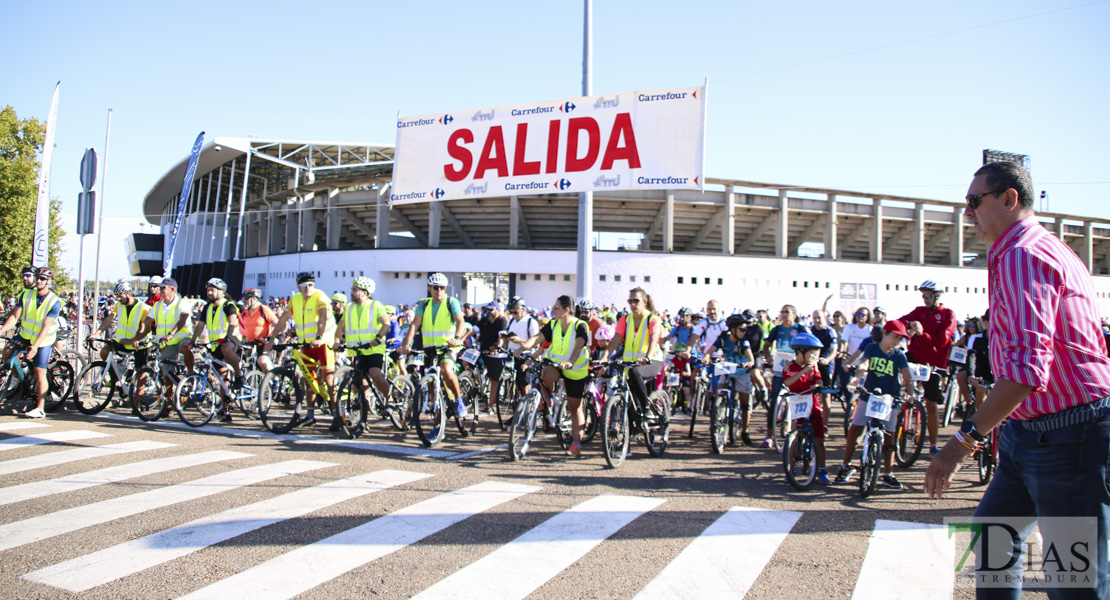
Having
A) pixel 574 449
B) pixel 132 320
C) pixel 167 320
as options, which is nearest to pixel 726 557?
pixel 574 449

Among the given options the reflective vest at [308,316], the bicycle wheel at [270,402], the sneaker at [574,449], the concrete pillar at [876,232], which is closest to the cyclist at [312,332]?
the reflective vest at [308,316]

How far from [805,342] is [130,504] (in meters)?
6.51

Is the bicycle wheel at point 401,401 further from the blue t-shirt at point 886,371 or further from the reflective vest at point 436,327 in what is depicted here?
the blue t-shirt at point 886,371

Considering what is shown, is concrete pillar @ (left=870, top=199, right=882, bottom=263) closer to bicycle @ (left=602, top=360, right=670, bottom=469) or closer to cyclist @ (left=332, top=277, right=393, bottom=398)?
bicycle @ (left=602, top=360, right=670, bottom=469)

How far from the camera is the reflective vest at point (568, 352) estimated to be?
7.76m

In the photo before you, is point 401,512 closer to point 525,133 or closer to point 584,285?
point 584,285

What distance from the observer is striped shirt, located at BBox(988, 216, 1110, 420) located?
2.35m

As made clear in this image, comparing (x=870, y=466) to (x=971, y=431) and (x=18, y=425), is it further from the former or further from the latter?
(x=18, y=425)

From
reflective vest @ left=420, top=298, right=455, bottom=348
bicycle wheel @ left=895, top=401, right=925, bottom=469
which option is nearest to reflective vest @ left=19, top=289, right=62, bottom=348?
reflective vest @ left=420, top=298, right=455, bottom=348

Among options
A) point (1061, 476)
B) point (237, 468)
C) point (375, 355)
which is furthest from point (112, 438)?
point (1061, 476)

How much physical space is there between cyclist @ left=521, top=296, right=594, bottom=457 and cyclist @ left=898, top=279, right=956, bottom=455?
4063mm

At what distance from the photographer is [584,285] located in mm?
12492

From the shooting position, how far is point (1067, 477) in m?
2.38

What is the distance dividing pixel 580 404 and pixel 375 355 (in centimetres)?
286
